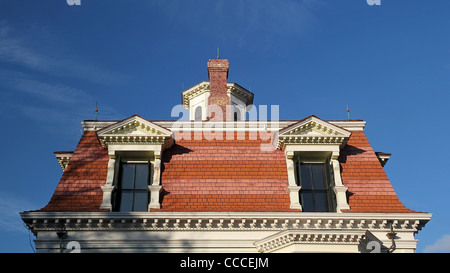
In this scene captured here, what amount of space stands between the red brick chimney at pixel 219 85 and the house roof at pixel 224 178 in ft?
14.8

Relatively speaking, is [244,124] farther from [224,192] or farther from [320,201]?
[320,201]

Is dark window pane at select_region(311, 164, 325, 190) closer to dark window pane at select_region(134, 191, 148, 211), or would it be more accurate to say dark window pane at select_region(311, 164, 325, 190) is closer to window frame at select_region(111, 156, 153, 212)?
window frame at select_region(111, 156, 153, 212)

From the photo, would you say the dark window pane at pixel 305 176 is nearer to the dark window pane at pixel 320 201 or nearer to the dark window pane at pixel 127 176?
the dark window pane at pixel 320 201

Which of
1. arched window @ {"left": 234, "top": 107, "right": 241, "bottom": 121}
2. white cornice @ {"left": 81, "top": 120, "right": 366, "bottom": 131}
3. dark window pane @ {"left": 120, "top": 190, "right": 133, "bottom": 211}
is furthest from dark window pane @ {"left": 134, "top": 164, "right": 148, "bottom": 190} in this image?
arched window @ {"left": 234, "top": 107, "right": 241, "bottom": 121}

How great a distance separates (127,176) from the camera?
1950 centimetres

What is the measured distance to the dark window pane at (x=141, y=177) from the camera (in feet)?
63.1

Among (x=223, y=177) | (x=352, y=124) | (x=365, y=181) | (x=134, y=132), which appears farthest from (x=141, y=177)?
(x=352, y=124)

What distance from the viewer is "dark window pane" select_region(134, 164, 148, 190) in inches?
757

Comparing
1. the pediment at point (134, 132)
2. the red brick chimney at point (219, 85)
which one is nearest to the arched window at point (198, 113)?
the red brick chimney at point (219, 85)

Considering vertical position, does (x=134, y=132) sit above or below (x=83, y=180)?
above

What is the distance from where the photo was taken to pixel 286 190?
61.5ft

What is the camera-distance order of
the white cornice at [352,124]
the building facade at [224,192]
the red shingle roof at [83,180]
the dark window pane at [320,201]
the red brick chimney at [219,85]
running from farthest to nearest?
the red brick chimney at [219,85], the white cornice at [352,124], the dark window pane at [320,201], the red shingle roof at [83,180], the building facade at [224,192]

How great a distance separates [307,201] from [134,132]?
6750 millimetres
